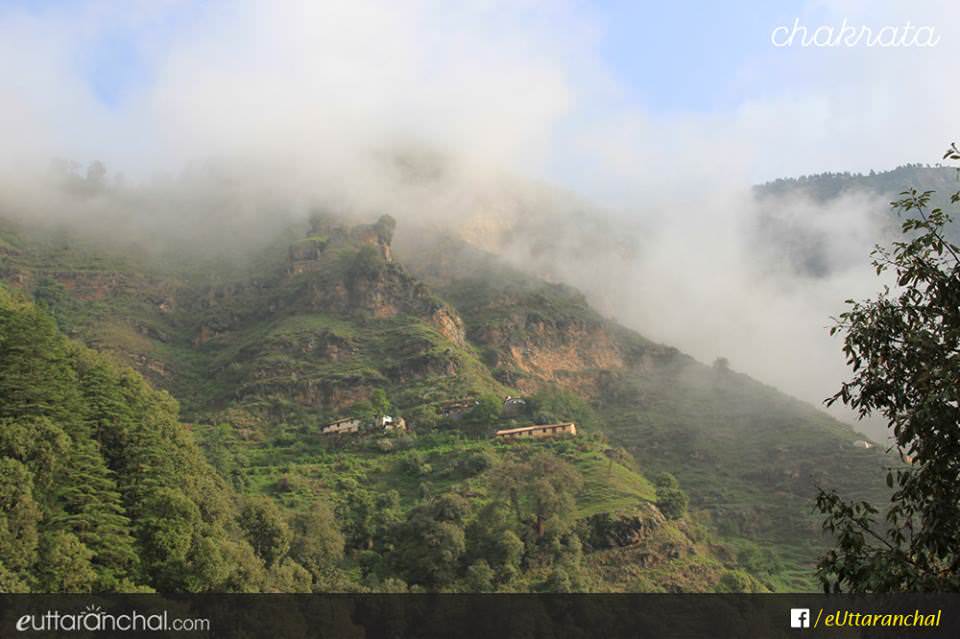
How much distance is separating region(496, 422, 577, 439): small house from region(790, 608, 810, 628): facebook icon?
269 ft

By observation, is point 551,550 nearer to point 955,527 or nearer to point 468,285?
point 955,527

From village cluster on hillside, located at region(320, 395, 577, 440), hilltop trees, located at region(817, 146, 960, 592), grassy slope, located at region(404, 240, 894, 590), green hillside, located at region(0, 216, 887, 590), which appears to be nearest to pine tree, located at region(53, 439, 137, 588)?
green hillside, located at region(0, 216, 887, 590)

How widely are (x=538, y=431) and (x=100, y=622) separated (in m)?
73.4

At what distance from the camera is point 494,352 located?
136 metres

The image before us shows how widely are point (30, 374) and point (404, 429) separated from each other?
58.3 m

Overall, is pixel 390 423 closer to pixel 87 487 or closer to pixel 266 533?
pixel 266 533

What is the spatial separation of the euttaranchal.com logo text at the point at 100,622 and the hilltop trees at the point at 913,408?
26488 millimetres

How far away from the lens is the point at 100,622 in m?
31.7

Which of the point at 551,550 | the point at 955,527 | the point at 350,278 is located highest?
the point at 350,278

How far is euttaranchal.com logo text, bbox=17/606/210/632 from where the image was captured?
30.7 meters

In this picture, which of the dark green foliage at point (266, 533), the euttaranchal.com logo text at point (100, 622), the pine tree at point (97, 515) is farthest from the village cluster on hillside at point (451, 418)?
the euttaranchal.com logo text at point (100, 622)

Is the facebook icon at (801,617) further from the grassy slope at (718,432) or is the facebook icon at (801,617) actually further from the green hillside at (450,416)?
the grassy slope at (718,432)

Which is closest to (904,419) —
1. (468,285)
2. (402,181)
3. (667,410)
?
(667,410)

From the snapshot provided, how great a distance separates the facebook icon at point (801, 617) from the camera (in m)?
17.1
